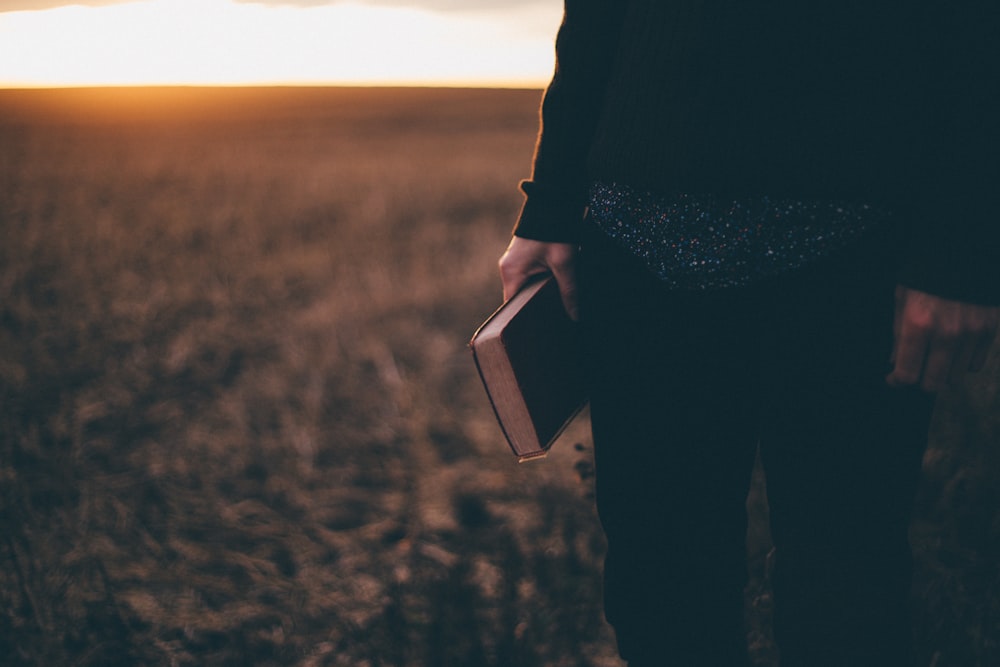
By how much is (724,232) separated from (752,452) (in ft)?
1.05

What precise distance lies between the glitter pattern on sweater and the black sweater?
26 millimetres

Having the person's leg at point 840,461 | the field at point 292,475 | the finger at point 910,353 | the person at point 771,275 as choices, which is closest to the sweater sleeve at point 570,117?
the person at point 771,275

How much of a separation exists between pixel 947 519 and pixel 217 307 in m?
3.56

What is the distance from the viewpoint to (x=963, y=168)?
0.61 metres

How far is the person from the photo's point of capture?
24.7 inches

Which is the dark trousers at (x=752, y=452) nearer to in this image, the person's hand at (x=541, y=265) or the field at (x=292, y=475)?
the person's hand at (x=541, y=265)

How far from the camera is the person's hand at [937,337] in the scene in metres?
0.65

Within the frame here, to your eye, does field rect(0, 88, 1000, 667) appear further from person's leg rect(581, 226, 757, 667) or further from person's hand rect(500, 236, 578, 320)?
person's hand rect(500, 236, 578, 320)

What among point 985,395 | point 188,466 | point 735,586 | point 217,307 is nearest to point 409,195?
point 217,307

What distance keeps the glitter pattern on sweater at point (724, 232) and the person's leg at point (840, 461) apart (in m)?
0.03

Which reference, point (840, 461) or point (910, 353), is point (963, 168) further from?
point (840, 461)

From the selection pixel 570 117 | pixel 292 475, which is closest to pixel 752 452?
pixel 570 117

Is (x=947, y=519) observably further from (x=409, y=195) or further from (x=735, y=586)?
(x=409, y=195)

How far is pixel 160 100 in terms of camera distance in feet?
63.2
